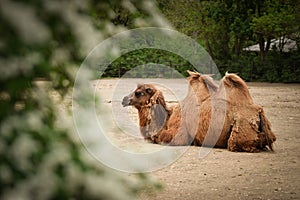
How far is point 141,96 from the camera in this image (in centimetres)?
801

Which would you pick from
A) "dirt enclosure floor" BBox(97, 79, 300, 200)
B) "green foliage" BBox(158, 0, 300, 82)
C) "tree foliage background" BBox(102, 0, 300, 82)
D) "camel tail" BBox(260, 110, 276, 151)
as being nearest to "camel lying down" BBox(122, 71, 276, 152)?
"camel tail" BBox(260, 110, 276, 151)

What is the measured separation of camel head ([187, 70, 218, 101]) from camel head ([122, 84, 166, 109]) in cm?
56

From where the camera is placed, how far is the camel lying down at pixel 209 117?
23.2 feet

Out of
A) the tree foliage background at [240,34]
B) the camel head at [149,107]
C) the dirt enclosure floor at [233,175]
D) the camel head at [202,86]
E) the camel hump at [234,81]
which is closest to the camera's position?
the dirt enclosure floor at [233,175]

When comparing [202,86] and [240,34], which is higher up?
[240,34]

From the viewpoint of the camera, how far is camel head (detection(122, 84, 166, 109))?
794 cm

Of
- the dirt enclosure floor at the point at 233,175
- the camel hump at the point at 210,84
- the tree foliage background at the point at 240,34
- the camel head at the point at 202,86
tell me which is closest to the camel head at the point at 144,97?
the camel head at the point at 202,86

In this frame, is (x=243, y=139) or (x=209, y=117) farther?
(x=209, y=117)

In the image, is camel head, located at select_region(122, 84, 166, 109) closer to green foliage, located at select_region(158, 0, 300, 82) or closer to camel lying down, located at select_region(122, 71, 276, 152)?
camel lying down, located at select_region(122, 71, 276, 152)

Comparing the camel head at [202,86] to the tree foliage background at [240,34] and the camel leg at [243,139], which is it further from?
the tree foliage background at [240,34]

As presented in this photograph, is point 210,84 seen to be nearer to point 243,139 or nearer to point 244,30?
point 243,139

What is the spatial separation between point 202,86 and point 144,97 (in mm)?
987

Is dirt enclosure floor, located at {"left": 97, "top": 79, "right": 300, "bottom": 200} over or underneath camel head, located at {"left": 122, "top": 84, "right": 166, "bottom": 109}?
underneath

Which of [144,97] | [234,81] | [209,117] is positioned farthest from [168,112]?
[234,81]
